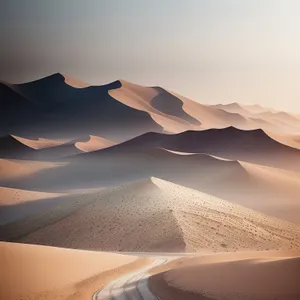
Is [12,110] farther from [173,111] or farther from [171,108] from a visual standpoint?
[173,111]

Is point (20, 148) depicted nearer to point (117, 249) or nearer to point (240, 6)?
point (117, 249)

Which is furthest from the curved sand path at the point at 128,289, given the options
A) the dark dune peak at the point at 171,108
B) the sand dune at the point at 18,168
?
the dark dune peak at the point at 171,108

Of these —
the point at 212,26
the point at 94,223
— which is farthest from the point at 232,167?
the point at 212,26

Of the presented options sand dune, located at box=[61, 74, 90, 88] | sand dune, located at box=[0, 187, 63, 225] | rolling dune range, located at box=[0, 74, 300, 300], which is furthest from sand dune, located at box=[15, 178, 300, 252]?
sand dune, located at box=[61, 74, 90, 88]

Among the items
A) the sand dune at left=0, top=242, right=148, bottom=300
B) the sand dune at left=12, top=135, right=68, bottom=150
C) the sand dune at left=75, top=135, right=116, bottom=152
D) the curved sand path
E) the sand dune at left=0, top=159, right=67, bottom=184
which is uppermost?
the sand dune at left=12, top=135, right=68, bottom=150

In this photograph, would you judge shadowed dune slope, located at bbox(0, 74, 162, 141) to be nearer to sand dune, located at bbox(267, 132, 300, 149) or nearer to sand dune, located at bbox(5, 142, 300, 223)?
sand dune, located at bbox(5, 142, 300, 223)

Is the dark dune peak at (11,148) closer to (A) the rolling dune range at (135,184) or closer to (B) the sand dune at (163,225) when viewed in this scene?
(A) the rolling dune range at (135,184)

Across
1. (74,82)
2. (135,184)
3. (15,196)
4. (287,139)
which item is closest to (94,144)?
(135,184)
